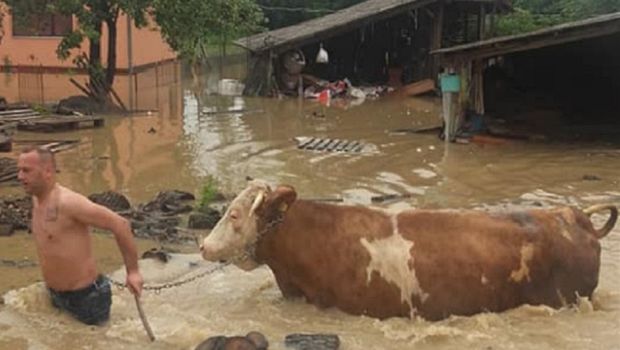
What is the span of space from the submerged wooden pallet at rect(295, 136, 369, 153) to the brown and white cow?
1137 cm

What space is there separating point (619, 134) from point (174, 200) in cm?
1240

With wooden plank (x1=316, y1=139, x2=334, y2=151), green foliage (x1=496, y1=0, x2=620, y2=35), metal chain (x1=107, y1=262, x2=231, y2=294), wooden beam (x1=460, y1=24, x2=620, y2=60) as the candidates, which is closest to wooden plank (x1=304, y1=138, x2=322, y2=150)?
wooden plank (x1=316, y1=139, x2=334, y2=151)

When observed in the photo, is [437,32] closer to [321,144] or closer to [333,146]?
[321,144]

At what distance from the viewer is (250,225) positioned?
686 centimetres

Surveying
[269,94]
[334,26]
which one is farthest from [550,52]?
[269,94]

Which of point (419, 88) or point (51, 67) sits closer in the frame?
point (419, 88)

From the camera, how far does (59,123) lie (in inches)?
826

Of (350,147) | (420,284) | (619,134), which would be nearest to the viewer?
(420,284)

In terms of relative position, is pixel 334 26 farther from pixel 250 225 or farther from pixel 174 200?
pixel 250 225

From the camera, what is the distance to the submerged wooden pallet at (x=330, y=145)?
18.5m

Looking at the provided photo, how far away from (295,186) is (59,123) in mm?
8899

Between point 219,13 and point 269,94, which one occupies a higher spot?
point 219,13

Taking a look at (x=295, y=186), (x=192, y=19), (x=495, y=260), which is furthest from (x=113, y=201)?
(x=192, y=19)

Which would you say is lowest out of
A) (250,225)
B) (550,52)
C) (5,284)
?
(5,284)
